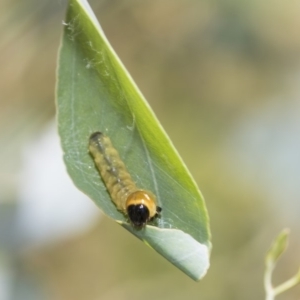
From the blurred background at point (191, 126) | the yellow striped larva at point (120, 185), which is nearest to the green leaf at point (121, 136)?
the yellow striped larva at point (120, 185)

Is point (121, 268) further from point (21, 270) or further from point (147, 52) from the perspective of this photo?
point (147, 52)

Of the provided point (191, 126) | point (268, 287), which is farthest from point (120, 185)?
point (191, 126)

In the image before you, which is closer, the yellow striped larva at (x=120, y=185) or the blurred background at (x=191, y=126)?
the yellow striped larva at (x=120, y=185)

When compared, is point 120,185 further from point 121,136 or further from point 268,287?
point 268,287

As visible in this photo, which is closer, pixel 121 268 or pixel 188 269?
pixel 188 269

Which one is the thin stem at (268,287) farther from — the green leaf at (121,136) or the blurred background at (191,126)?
the blurred background at (191,126)

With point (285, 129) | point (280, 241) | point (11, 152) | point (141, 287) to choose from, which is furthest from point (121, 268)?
point (280, 241)

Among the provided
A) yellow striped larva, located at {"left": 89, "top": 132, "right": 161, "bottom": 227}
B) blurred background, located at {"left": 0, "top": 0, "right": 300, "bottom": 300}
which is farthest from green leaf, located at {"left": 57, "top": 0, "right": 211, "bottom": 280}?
blurred background, located at {"left": 0, "top": 0, "right": 300, "bottom": 300}
